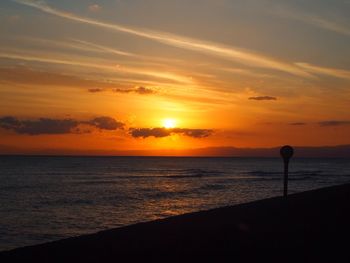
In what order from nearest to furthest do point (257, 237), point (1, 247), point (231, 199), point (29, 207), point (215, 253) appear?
1. point (215, 253)
2. point (257, 237)
3. point (1, 247)
4. point (29, 207)
5. point (231, 199)

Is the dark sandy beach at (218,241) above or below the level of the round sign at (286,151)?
below

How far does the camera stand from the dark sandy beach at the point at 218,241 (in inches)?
306

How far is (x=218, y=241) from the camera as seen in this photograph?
8750 millimetres

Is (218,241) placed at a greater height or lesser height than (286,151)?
lesser

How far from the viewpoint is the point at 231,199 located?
43.6m

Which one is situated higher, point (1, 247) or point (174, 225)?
point (174, 225)

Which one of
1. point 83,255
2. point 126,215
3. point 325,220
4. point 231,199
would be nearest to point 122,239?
point 83,255

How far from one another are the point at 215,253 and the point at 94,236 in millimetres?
2559

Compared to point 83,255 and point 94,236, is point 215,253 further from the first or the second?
point 94,236

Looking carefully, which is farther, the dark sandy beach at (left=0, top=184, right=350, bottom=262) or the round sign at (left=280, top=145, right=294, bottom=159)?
the round sign at (left=280, top=145, right=294, bottom=159)

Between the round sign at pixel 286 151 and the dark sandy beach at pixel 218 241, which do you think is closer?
the dark sandy beach at pixel 218 241

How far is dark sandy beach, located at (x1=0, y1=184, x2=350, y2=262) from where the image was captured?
778cm

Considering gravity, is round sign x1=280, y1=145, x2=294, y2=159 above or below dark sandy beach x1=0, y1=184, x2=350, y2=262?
above

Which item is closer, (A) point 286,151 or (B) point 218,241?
(B) point 218,241
